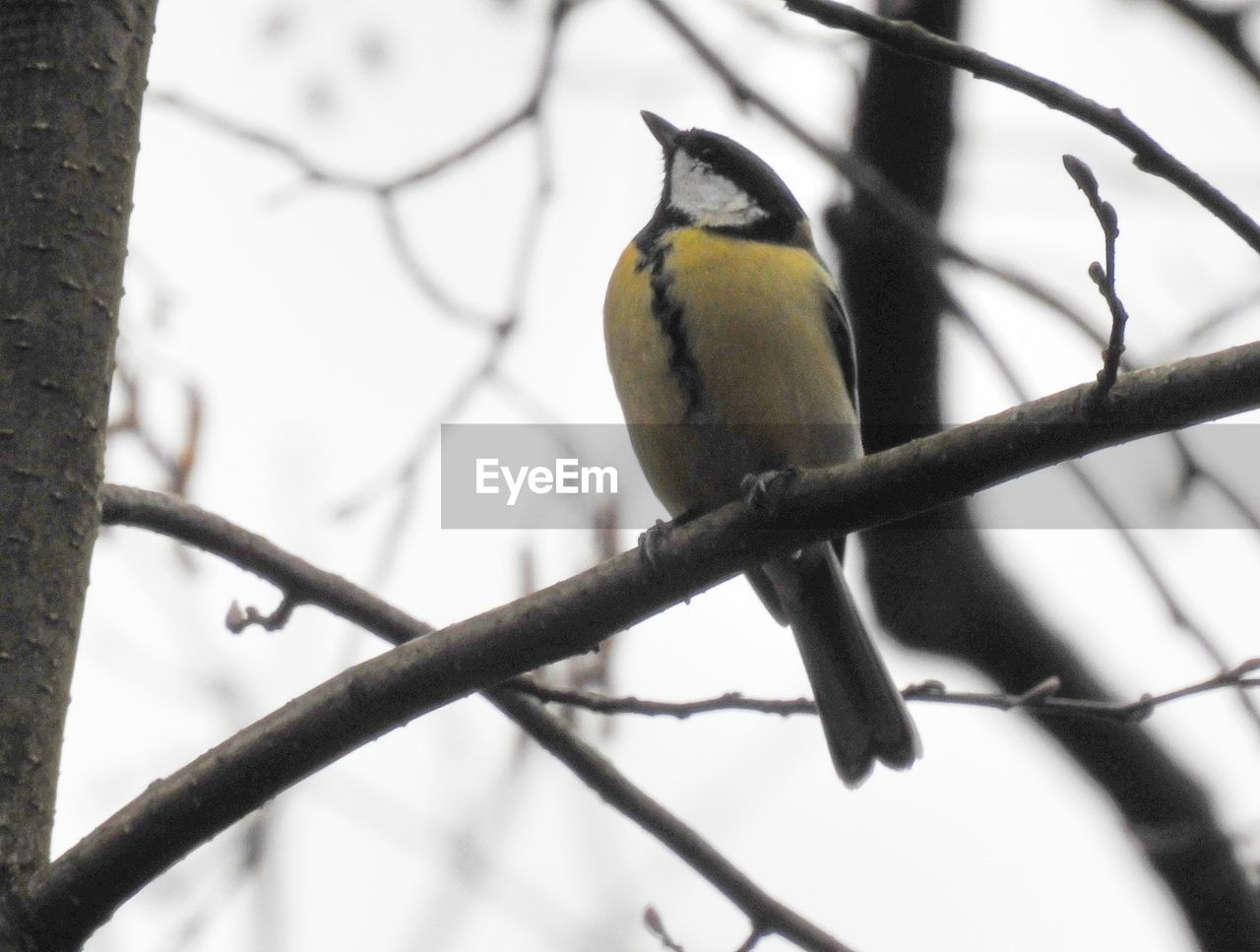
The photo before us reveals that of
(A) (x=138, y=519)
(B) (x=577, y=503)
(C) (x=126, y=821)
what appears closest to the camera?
(C) (x=126, y=821)

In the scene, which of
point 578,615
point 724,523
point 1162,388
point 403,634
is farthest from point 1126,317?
point 403,634

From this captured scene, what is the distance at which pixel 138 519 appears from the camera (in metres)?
2.70

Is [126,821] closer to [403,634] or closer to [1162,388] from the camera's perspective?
[403,634]

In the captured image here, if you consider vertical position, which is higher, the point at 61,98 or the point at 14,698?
the point at 61,98

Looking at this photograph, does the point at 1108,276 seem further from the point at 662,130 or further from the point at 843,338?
the point at 662,130

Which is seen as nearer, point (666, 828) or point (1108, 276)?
point (1108, 276)

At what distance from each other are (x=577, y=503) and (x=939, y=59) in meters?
2.53

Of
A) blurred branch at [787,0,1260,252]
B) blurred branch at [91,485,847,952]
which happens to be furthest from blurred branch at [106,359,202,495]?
blurred branch at [787,0,1260,252]

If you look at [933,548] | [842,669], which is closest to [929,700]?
[842,669]

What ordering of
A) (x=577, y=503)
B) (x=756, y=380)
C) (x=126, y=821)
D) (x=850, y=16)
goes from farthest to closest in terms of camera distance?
1. (x=577, y=503)
2. (x=756, y=380)
3. (x=126, y=821)
4. (x=850, y=16)

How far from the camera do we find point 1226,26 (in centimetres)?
379

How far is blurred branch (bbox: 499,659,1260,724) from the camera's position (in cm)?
254

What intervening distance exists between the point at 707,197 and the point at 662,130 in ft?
1.90

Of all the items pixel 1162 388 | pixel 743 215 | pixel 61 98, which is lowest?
pixel 1162 388
